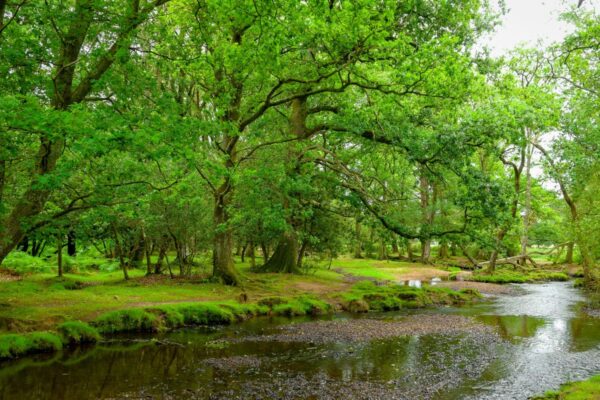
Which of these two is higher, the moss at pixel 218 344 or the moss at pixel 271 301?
the moss at pixel 271 301

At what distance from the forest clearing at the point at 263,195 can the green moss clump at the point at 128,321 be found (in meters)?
0.08

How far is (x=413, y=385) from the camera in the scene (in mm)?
10664

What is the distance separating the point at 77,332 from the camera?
14352 millimetres

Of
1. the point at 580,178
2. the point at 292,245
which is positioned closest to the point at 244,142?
the point at 292,245

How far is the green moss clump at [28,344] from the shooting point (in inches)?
489

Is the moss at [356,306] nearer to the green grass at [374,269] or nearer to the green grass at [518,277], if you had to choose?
the green grass at [374,269]

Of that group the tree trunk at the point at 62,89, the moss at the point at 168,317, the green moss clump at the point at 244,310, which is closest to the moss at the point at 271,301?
the green moss clump at the point at 244,310

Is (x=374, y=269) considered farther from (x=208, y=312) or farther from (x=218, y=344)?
(x=218, y=344)

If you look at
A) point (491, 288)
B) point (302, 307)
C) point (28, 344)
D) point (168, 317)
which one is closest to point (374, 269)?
point (491, 288)

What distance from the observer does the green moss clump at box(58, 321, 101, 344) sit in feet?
46.3

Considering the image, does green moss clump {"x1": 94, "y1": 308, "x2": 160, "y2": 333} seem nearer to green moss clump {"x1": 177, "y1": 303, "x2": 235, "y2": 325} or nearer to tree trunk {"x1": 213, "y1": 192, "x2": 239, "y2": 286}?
green moss clump {"x1": 177, "y1": 303, "x2": 235, "y2": 325}

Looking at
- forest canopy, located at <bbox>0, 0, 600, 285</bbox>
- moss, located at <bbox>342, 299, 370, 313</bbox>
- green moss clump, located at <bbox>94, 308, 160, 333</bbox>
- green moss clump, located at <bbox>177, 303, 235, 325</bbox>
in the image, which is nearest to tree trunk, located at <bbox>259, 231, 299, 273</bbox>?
forest canopy, located at <bbox>0, 0, 600, 285</bbox>

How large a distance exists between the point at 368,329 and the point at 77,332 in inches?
415

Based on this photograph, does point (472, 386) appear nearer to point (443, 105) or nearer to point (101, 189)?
point (101, 189)
